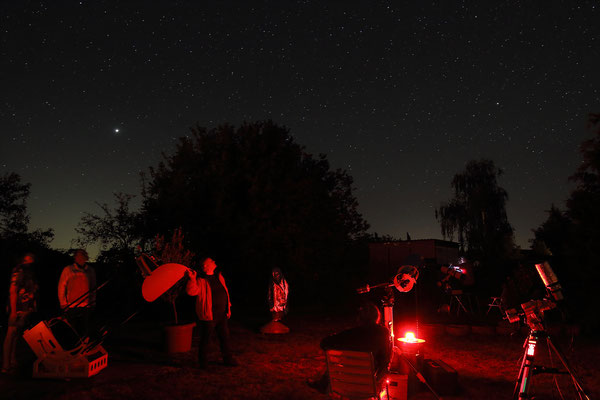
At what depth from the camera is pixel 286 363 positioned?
7.60 meters

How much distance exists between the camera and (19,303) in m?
6.34

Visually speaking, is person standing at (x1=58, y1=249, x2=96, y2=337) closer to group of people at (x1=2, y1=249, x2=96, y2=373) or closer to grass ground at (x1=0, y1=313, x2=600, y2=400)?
group of people at (x1=2, y1=249, x2=96, y2=373)

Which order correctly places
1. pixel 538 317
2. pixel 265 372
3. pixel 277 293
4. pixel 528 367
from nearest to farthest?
pixel 528 367 → pixel 538 317 → pixel 265 372 → pixel 277 293

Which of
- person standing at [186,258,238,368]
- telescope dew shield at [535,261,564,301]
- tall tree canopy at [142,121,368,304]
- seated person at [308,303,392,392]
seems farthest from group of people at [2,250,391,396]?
tall tree canopy at [142,121,368,304]

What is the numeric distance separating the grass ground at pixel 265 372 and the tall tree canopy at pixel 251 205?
646 cm

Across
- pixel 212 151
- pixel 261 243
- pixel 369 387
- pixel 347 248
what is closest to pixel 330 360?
pixel 369 387

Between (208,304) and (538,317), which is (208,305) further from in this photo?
(538,317)

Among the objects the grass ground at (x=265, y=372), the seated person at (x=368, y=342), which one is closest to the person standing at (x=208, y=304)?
the grass ground at (x=265, y=372)

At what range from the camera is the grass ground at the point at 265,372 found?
5.69 meters

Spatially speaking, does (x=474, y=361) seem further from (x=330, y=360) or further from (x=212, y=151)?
(x=212, y=151)

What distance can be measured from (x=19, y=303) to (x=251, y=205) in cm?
1037

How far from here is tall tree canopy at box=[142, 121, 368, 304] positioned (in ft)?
53.8

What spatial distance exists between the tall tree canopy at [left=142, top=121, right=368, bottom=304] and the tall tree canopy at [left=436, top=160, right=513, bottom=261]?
1740cm

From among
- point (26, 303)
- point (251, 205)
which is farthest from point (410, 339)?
point (251, 205)
